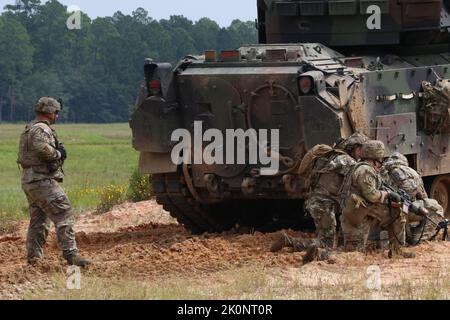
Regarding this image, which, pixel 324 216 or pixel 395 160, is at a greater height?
pixel 395 160

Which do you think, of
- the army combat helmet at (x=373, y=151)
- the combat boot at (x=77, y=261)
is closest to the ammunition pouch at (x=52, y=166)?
the combat boot at (x=77, y=261)

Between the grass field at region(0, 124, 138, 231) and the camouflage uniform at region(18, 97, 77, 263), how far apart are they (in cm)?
558

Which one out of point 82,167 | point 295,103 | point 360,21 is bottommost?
point 82,167

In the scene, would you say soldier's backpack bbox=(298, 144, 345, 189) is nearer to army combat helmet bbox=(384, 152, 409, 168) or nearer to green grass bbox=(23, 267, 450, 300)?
army combat helmet bbox=(384, 152, 409, 168)

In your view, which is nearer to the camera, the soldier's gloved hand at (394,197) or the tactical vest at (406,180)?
the soldier's gloved hand at (394,197)

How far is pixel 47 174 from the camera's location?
14.5m

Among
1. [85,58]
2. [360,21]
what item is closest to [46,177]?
[360,21]

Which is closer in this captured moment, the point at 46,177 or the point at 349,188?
the point at 349,188

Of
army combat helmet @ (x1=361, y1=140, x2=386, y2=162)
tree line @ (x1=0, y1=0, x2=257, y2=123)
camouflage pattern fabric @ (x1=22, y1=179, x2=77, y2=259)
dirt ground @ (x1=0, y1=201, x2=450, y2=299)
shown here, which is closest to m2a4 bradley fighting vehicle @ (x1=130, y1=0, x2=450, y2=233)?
dirt ground @ (x1=0, y1=201, x2=450, y2=299)

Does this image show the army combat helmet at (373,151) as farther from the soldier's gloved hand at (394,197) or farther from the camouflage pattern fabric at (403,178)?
the camouflage pattern fabric at (403,178)

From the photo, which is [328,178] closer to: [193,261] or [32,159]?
[193,261]

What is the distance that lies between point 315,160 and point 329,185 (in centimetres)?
34

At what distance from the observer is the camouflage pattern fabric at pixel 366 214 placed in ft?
46.3

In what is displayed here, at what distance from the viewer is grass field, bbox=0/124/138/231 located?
23.8m
